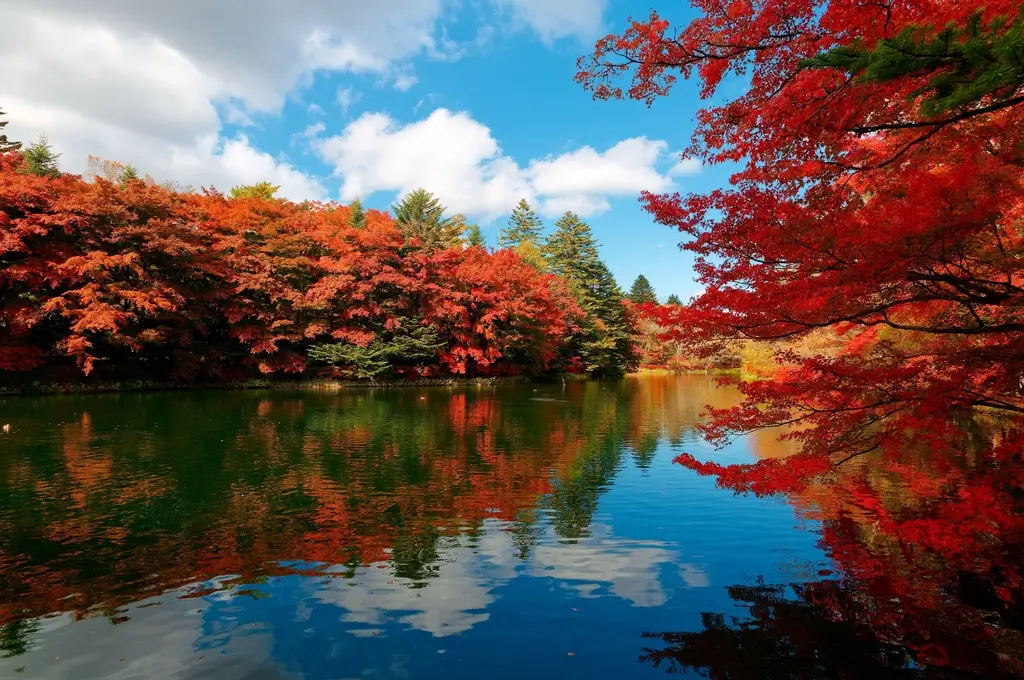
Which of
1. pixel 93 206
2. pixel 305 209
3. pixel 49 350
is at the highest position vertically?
pixel 305 209

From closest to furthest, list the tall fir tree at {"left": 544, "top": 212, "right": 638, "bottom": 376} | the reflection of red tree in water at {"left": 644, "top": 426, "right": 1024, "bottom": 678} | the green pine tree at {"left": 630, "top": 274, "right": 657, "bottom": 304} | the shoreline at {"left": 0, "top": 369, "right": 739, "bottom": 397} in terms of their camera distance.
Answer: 1. the reflection of red tree in water at {"left": 644, "top": 426, "right": 1024, "bottom": 678}
2. the shoreline at {"left": 0, "top": 369, "right": 739, "bottom": 397}
3. the tall fir tree at {"left": 544, "top": 212, "right": 638, "bottom": 376}
4. the green pine tree at {"left": 630, "top": 274, "right": 657, "bottom": 304}

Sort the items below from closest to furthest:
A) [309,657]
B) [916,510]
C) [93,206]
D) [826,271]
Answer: [309,657] < [826,271] < [916,510] < [93,206]

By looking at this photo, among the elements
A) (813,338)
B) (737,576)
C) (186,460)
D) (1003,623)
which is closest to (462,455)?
(186,460)

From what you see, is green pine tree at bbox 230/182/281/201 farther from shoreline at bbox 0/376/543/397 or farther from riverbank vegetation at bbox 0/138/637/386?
shoreline at bbox 0/376/543/397

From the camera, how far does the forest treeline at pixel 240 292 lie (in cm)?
2256

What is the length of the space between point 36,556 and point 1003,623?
9.31 metres

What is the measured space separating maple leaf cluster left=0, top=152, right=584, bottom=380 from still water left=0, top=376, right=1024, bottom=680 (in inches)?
570

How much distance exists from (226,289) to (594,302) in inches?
1162

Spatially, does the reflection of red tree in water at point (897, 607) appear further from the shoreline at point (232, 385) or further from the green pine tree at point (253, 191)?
the green pine tree at point (253, 191)

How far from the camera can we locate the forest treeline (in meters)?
22.6

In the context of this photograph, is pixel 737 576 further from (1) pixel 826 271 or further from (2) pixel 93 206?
(2) pixel 93 206

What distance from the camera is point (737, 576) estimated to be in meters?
5.66

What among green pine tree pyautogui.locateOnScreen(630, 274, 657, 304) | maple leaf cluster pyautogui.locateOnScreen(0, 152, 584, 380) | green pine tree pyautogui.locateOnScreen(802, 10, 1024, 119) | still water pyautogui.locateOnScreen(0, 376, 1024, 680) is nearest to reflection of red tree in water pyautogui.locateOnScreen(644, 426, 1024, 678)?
still water pyautogui.locateOnScreen(0, 376, 1024, 680)

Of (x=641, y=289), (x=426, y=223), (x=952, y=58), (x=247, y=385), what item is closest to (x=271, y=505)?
(x=952, y=58)
